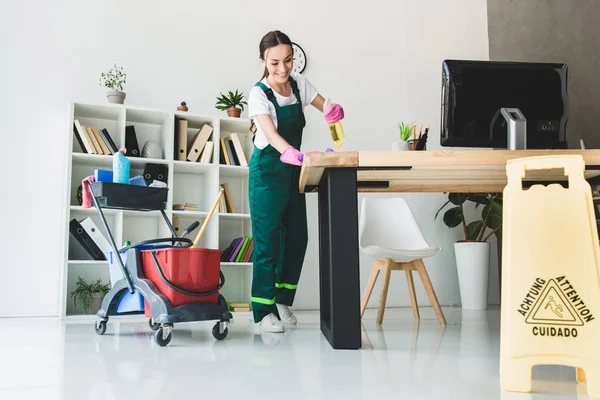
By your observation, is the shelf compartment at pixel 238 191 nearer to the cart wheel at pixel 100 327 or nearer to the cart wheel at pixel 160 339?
the cart wheel at pixel 100 327

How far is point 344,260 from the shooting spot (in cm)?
211

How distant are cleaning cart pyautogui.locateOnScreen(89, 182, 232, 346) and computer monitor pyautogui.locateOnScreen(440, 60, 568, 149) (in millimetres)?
1155

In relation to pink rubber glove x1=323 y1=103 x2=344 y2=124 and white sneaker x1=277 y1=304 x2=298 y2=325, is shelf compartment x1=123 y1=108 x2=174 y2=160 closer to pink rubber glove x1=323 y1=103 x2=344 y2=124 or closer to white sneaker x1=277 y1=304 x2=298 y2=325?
white sneaker x1=277 y1=304 x2=298 y2=325

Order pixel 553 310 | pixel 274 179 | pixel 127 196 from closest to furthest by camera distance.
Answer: pixel 553 310
pixel 127 196
pixel 274 179

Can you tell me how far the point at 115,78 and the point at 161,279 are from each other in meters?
2.37

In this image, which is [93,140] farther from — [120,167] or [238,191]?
[120,167]

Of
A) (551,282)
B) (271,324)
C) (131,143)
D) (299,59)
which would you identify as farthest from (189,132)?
(551,282)

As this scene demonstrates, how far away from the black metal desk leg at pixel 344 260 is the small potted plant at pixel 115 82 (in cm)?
247

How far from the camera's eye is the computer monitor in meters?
2.16

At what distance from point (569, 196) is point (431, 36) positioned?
422cm

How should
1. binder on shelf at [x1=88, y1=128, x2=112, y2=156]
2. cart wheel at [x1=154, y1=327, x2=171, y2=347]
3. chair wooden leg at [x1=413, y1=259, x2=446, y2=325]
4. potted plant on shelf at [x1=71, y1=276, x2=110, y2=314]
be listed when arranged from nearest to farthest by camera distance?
1. cart wheel at [x1=154, y1=327, x2=171, y2=347]
2. chair wooden leg at [x1=413, y1=259, x2=446, y2=325]
3. potted plant on shelf at [x1=71, y1=276, x2=110, y2=314]
4. binder on shelf at [x1=88, y1=128, x2=112, y2=156]

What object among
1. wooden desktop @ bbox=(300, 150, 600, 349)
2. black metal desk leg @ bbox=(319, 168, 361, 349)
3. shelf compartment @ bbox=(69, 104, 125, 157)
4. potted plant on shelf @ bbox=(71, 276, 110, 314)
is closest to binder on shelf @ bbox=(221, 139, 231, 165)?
shelf compartment @ bbox=(69, 104, 125, 157)

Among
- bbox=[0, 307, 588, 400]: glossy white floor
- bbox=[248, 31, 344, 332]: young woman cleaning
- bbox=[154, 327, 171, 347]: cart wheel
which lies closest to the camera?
bbox=[0, 307, 588, 400]: glossy white floor

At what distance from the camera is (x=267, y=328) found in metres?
2.72
